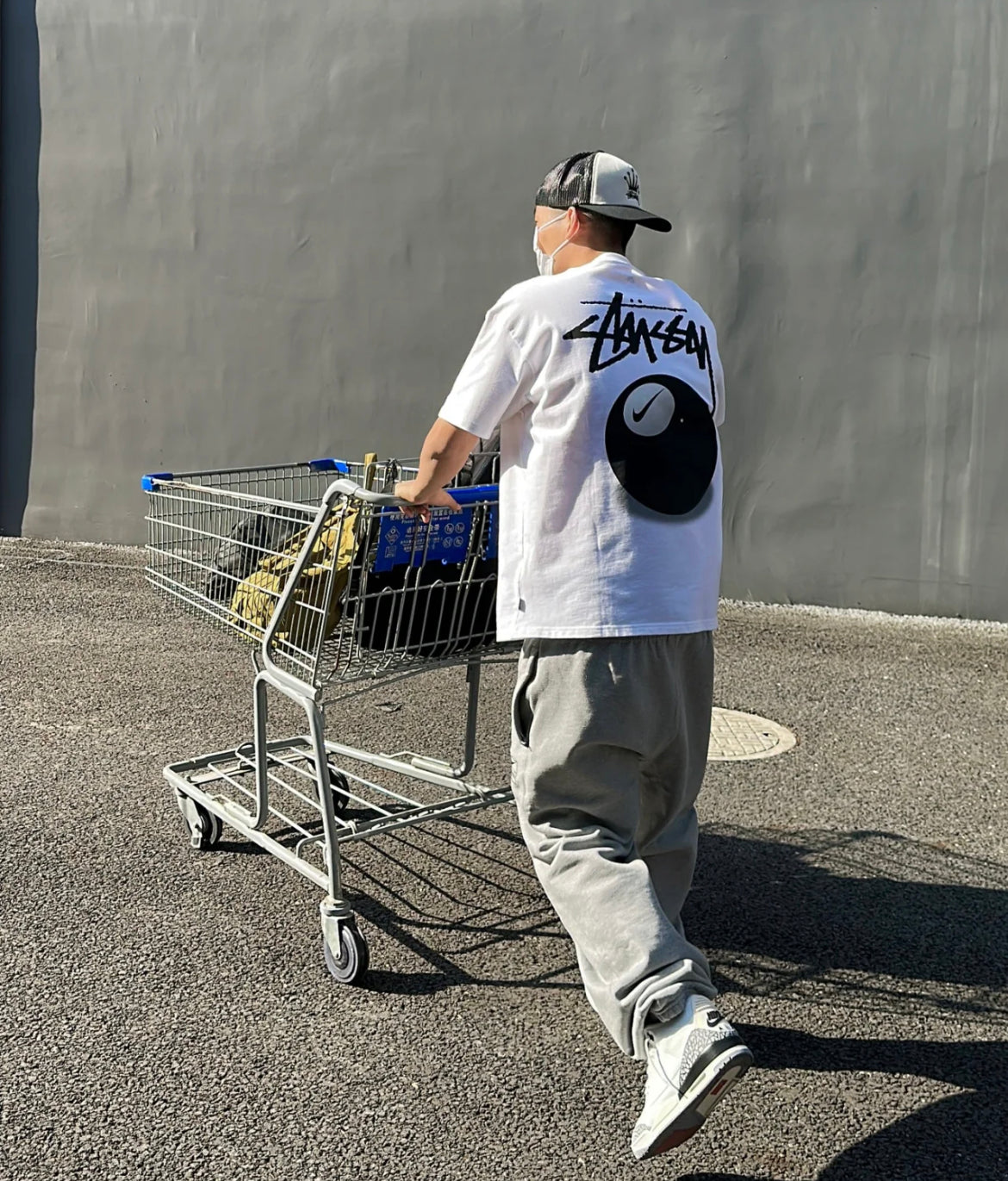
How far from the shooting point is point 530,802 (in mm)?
2891

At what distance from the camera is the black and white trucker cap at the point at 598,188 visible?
2920 mm

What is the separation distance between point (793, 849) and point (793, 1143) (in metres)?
1.69

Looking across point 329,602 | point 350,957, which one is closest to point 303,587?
point 329,602

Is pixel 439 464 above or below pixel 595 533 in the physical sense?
above

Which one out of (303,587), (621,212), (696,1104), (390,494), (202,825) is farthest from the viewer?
(202,825)

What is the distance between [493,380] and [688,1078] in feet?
4.94

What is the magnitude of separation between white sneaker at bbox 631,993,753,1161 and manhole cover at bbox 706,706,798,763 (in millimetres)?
2685

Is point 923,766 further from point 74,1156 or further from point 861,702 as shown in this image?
point 74,1156

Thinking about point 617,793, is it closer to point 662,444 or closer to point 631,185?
point 662,444

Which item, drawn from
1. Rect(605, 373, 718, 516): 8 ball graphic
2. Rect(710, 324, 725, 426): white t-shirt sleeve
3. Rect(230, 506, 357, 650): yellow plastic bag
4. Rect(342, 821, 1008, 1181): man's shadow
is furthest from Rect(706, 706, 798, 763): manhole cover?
Rect(605, 373, 718, 516): 8 ball graphic

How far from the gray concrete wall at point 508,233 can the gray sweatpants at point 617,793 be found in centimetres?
505

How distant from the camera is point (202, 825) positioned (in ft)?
13.6

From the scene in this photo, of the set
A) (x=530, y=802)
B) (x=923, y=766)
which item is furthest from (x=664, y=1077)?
(x=923, y=766)

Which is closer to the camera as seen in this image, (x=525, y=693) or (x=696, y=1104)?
(x=696, y=1104)
